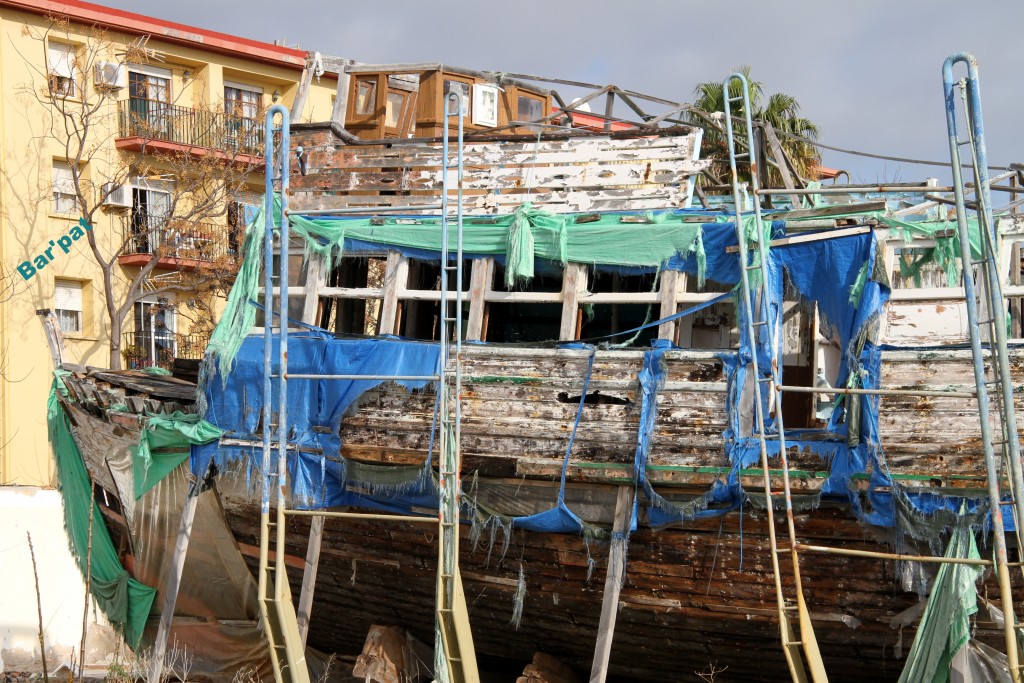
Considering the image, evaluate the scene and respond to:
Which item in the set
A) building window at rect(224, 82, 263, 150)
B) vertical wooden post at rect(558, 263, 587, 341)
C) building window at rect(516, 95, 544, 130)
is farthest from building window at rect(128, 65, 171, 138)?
vertical wooden post at rect(558, 263, 587, 341)

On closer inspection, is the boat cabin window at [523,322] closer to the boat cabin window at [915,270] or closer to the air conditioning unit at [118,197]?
the boat cabin window at [915,270]

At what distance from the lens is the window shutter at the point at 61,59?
23688 mm

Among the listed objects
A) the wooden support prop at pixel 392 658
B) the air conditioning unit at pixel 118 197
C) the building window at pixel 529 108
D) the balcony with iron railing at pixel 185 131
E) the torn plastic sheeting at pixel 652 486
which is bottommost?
the wooden support prop at pixel 392 658

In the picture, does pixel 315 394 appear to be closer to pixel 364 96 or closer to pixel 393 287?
pixel 393 287

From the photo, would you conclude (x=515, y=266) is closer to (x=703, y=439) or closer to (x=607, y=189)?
(x=607, y=189)

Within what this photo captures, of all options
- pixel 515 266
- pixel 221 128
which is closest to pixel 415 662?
pixel 515 266

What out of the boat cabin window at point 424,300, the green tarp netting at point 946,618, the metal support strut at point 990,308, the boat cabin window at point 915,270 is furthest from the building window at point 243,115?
the metal support strut at point 990,308

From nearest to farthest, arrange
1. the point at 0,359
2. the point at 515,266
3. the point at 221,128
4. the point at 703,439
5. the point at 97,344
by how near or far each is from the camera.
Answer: the point at 703,439 < the point at 515,266 < the point at 0,359 < the point at 97,344 < the point at 221,128

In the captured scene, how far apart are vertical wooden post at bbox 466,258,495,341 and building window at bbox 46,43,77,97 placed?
15728mm

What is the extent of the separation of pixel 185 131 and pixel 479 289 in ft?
54.8

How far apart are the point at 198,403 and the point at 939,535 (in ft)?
21.8

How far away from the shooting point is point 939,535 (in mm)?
8852

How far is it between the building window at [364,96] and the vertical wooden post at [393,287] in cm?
309

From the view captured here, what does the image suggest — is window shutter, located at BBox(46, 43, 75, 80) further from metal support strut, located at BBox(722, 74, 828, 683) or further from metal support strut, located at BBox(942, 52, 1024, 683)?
metal support strut, located at BBox(942, 52, 1024, 683)
